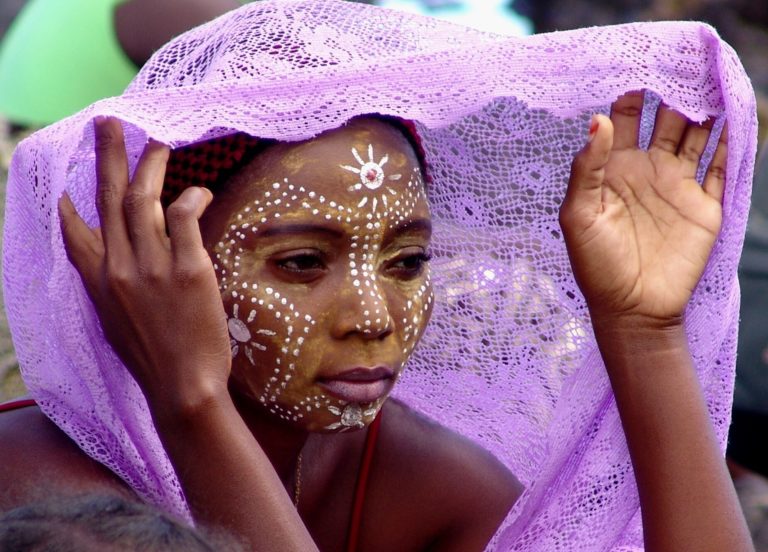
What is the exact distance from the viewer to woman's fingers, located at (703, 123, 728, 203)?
2.15 m

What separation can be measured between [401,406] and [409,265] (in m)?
0.51

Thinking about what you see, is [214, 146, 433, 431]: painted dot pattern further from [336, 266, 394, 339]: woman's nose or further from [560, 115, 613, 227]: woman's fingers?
[560, 115, 613, 227]: woman's fingers

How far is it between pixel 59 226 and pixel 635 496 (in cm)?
119

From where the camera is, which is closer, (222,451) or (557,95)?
(222,451)

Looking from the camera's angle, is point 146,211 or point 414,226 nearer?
point 146,211

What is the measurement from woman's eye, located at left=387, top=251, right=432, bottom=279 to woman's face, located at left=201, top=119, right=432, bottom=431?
6 centimetres

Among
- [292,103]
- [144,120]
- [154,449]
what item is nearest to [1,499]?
[154,449]

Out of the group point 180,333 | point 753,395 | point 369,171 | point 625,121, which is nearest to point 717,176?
point 625,121

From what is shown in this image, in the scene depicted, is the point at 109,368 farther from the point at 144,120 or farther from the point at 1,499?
the point at 144,120

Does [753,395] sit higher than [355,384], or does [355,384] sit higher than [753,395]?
[355,384]

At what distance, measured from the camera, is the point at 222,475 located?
1863mm

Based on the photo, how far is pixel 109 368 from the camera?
2031 millimetres

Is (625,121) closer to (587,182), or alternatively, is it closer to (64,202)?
(587,182)

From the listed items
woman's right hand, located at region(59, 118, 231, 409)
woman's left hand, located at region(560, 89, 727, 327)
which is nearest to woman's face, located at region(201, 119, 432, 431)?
woman's right hand, located at region(59, 118, 231, 409)
